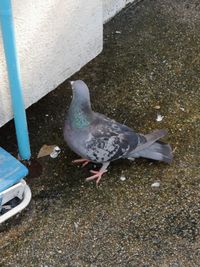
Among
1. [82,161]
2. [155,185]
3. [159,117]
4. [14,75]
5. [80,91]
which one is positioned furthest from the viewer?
[159,117]

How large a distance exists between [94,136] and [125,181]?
39 centimetres

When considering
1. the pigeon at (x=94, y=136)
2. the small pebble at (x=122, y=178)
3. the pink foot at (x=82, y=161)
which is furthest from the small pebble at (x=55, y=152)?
the small pebble at (x=122, y=178)

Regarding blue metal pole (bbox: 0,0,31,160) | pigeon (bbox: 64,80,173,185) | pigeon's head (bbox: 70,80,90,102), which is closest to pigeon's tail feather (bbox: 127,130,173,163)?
pigeon (bbox: 64,80,173,185)

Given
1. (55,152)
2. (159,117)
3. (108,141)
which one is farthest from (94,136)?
(159,117)

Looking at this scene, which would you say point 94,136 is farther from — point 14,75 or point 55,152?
point 14,75

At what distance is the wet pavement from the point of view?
3.06m

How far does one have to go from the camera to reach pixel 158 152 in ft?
11.5

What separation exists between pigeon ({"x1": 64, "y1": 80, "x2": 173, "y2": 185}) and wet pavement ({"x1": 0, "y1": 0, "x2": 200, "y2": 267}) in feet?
0.70

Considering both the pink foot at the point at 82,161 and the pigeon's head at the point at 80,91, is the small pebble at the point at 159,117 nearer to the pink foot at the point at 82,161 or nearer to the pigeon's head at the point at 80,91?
the pink foot at the point at 82,161

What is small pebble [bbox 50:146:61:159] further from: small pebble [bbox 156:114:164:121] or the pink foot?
small pebble [bbox 156:114:164:121]

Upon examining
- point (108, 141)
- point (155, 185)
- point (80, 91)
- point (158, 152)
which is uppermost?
point (80, 91)

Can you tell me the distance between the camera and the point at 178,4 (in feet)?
16.6

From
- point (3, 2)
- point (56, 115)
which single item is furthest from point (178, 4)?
point (3, 2)

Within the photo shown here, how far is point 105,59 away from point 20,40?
1.32m
